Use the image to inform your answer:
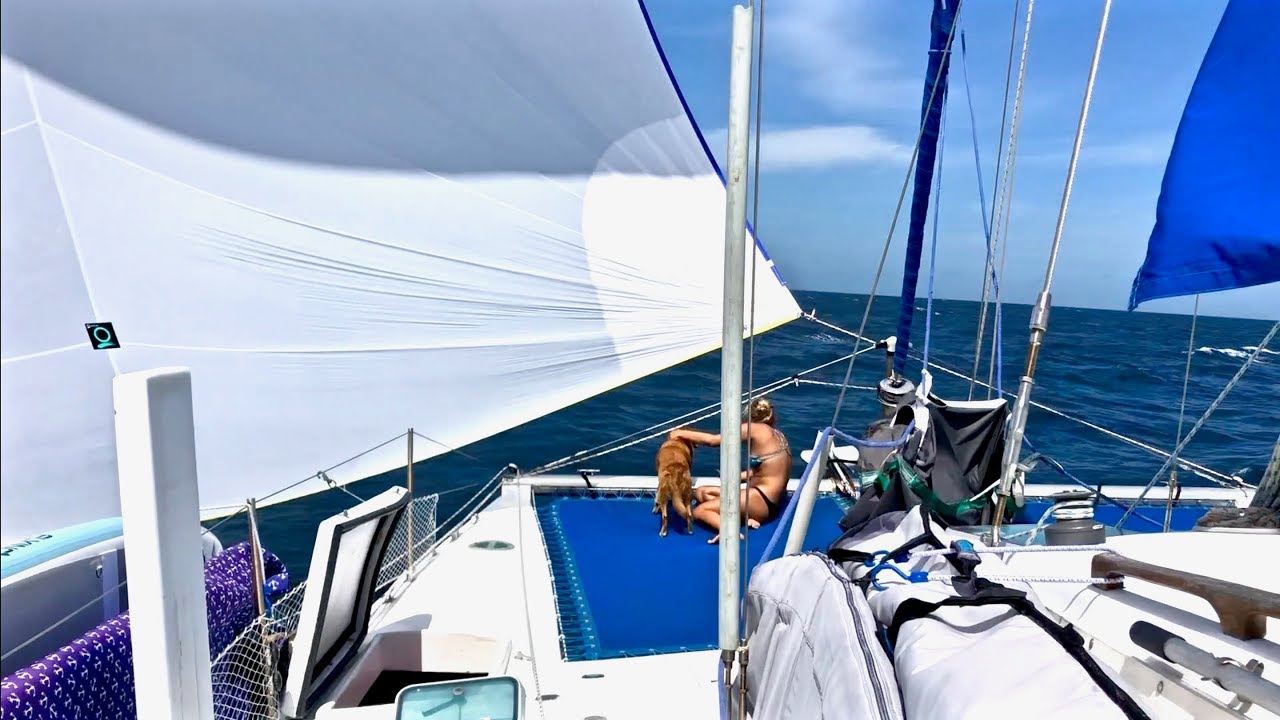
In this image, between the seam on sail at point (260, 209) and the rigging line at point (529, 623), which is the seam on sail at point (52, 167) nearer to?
the seam on sail at point (260, 209)

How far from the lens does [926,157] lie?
4891mm

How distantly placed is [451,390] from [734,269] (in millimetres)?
1840

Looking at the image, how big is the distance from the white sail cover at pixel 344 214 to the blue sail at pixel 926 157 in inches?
66.0

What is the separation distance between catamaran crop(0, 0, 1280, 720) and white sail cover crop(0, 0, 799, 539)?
12 millimetres

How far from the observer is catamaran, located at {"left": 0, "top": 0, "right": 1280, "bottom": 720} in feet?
3.90

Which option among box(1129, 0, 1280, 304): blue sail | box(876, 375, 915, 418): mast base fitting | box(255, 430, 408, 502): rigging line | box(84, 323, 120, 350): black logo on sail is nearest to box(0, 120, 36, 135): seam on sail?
box(84, 323, 120, 350): black logo on sail

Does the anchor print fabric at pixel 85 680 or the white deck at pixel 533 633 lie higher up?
→ the anchor print fabric at pixel 85 680

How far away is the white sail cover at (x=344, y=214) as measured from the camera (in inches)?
76.0

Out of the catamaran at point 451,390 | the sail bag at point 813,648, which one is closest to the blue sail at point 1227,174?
the catamaran at point 451,390

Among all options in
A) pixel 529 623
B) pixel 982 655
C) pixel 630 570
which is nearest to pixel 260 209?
pixel 529 623

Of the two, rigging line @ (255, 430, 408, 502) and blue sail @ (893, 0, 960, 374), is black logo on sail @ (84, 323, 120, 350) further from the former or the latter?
blue sail @ (893, 0, 960, 374)

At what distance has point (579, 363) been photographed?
3557 millimetres

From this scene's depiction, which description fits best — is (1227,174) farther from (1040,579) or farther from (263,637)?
(263,637)

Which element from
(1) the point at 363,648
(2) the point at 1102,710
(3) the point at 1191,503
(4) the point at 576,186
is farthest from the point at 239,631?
(3) the point at 1191,503
